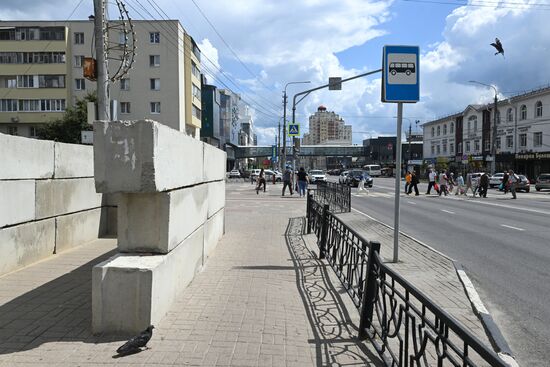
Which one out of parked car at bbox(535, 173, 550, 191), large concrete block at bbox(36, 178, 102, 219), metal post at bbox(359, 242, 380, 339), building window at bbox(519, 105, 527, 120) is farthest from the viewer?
building window at bbox(519, 105, 527, 120)

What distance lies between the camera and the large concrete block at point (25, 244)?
6402mm

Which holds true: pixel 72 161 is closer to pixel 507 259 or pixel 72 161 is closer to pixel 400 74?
pixel 400 74

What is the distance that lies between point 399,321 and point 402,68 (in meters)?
5.29

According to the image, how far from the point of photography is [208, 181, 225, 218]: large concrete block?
8.08 metres

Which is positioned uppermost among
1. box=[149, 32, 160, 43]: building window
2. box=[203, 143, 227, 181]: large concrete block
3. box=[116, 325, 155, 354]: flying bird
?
box=[149, 32, 160, 43]: building window

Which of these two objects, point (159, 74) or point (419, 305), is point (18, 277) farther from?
point (159, 74)

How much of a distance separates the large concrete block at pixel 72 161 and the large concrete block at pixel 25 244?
0.88 metres

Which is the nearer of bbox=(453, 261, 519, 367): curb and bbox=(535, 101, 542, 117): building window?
bbox=(453, 261, 519, 367): curb

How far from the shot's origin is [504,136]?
205ft

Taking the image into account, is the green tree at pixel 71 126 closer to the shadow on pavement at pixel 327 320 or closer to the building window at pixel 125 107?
the building window at pixel 125 107

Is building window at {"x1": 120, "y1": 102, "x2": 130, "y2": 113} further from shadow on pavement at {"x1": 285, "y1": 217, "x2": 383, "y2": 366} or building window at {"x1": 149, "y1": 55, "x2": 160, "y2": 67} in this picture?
shadow on pavement at {"x1": 285, "y1": 217, "x2": 383, "y2": 366}

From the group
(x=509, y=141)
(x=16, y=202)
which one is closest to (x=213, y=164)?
(x=16, y=202)

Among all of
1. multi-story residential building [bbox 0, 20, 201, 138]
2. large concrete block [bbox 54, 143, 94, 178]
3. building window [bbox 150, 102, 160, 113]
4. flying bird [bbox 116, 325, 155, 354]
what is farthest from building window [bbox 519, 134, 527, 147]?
flying bird [bbox 116, 325, 155, 354]

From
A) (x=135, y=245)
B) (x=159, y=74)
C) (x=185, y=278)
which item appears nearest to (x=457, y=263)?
(x=185, y=278)
